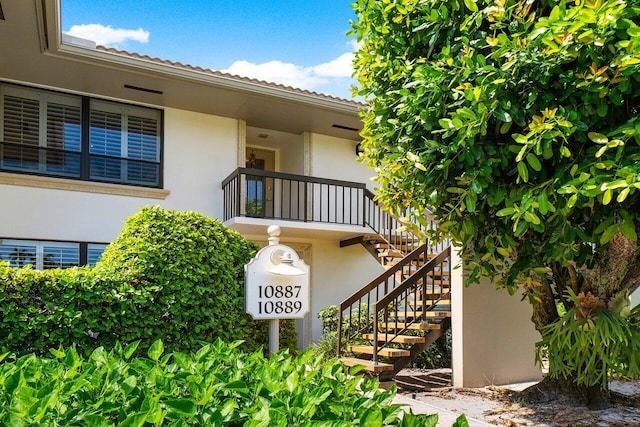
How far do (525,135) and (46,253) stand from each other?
352 inches

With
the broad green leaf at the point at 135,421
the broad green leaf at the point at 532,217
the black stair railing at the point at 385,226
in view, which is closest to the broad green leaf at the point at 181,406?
the broad green leaf at the point at 135,421

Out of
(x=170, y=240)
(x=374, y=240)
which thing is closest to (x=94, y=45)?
(x=170, y=240)

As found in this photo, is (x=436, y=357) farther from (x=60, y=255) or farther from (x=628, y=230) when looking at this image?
(x=60, y=255)

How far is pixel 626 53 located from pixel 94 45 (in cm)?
815

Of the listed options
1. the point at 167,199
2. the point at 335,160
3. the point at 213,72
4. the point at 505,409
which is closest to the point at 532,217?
the point at 505,409

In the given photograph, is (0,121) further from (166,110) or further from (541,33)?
(541,33)

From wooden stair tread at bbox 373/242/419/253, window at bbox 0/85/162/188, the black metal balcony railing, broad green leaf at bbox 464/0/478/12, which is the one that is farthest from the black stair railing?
broad green leaf at bbox 464/0/478/12

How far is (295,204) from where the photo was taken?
42.4 ft

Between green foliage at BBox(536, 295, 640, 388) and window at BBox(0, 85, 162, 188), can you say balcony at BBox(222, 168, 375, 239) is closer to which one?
window at BBox(0, 85, 162, 188)

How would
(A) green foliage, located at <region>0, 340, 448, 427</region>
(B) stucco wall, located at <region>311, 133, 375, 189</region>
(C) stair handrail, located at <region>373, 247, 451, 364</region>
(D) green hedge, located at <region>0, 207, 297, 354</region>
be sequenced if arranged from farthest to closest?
(B) stucco wall, located at <region>311, 133, 375, 189</region> < (C) stair handrail, located at <region>373, 247, 451, 364</region> < (D) green hedge, located at <region>0, 207, 297, 354</region> < (A) green foliage, located at <region>0, 340, 448, 427</region>

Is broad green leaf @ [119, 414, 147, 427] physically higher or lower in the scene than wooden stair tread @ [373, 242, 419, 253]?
lower

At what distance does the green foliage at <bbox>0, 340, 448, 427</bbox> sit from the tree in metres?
1.61

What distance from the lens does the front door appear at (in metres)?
11.3

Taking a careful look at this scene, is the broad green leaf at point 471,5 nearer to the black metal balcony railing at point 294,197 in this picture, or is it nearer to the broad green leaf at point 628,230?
the broad green leaf at point 628,230
